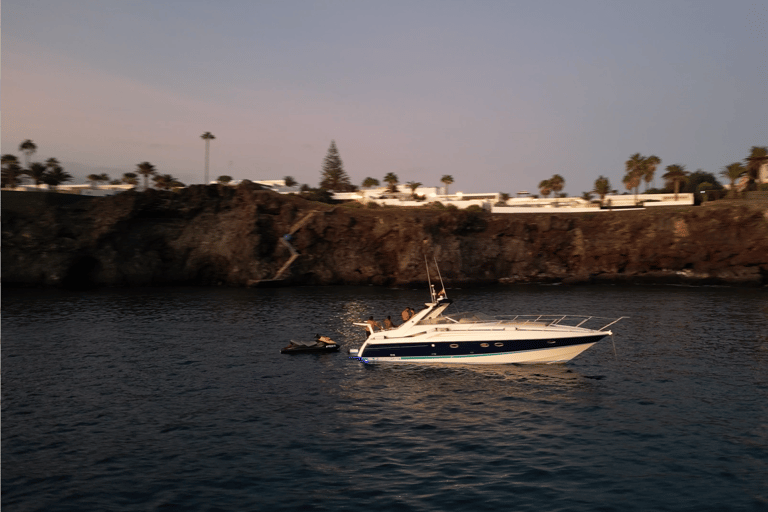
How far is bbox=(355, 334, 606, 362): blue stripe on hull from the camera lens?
30047 millimetres

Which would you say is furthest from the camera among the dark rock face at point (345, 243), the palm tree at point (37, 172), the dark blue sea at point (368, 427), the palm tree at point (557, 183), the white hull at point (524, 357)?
the palm tree at point (557, 183)

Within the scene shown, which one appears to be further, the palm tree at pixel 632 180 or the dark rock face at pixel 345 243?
the palm tree at pixel 632 180

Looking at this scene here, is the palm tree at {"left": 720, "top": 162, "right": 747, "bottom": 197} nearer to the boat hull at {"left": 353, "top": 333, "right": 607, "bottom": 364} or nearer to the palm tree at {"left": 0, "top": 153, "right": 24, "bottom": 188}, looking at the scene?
the boat hull at {"left": 353, "top": 333, "right": 607, "bottom": 364}

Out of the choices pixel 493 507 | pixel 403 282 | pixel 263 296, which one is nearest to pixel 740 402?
pixel 493 507

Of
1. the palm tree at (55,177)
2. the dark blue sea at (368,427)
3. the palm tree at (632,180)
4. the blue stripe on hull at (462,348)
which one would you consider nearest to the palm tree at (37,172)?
the palm tree at (55,177)

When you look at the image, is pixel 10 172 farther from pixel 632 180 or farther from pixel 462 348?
pixel 632 180

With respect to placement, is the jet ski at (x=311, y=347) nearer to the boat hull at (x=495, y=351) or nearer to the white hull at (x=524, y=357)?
the boat hull at (x=495, y=351)

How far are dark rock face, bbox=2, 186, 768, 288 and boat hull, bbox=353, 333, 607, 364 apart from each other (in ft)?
172

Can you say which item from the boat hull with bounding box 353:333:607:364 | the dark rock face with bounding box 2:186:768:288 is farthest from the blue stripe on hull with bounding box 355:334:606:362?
the dark rock face with bounding box 2:186:768:288

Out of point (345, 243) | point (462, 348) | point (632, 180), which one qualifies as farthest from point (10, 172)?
point (632, 180)

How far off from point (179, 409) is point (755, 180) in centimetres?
12118

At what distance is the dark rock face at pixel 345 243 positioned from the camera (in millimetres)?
79625

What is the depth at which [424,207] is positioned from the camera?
108 metres

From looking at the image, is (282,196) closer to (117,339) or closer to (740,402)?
(117,339)
